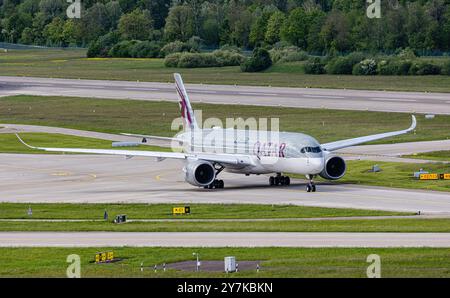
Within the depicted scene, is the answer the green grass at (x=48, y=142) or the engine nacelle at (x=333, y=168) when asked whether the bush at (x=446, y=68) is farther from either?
the engine nacelle at (x=333, y=168)

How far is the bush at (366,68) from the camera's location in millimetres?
179875

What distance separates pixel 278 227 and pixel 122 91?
110 m

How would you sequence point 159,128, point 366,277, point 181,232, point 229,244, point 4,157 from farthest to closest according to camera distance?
point 159,128
point 4,157
point 181,232
point 229,244
point 366,277

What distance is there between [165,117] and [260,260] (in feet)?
278

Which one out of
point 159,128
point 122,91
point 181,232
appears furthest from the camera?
point 122,91

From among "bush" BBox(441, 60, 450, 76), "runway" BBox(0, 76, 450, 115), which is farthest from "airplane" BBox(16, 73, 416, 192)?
"bush" BBox(441, 60, 450, 76)

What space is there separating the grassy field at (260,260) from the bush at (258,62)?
14228cm

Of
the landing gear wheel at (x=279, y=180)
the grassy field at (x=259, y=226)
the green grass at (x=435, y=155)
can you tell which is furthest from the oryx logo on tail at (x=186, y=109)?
the grassy field at (x=259, y=226)

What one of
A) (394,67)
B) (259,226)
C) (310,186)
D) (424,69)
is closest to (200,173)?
(310,186)

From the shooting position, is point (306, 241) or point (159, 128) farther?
point (159, 128)

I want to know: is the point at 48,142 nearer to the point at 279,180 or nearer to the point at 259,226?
the point at 279,180
